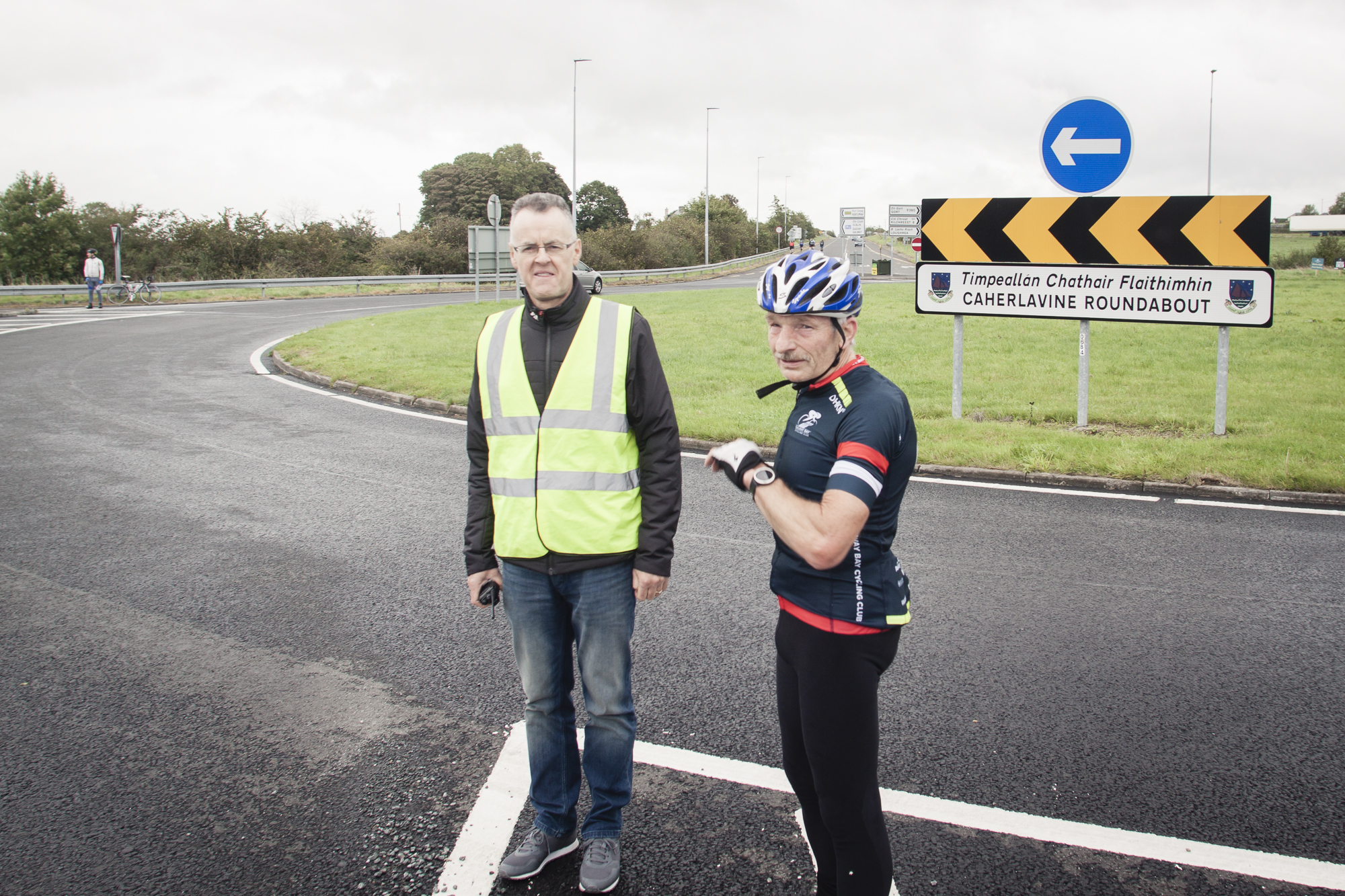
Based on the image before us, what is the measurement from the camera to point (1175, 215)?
30.4 feet

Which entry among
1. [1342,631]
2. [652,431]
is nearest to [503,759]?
[652,431]

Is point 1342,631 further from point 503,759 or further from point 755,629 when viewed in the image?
point 503,759

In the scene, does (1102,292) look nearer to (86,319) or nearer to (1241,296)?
(1241,296)

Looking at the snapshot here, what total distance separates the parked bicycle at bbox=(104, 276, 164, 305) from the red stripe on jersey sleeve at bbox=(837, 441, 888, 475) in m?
33.4

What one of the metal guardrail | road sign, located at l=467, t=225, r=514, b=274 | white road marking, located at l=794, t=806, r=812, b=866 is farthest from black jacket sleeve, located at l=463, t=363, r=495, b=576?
the metal guardrail

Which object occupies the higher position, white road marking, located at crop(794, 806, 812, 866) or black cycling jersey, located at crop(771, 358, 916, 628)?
black cycling jersey, located at crop(771, 358, 916, 628)

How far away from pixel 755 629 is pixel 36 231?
47.2 meters

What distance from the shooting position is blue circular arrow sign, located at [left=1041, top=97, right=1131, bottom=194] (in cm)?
865

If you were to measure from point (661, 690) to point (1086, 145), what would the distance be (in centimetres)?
738

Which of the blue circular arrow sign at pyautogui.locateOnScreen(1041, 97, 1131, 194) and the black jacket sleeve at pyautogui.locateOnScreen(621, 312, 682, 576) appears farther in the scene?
the blue circular arrow sign at pyautogui.locateOnScreen(1041, 97, 1131, 194)

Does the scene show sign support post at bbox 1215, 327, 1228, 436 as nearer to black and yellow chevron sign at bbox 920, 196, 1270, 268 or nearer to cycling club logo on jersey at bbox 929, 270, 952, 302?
black and yellow chevron sign at bbox 920, 196, 1270, 268

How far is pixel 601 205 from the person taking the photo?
270 feet

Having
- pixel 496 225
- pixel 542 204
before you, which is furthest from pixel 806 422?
pixel 496 225

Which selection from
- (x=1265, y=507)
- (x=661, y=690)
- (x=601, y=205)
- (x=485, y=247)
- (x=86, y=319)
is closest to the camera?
(x=661, y=690)
